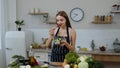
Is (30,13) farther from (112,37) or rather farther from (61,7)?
(112,37)

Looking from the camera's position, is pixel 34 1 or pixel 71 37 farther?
pixel 34 1

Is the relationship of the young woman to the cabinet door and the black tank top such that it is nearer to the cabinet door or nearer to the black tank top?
the black tank top

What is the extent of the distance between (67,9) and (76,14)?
0.90ft

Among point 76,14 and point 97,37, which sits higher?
point 76,14

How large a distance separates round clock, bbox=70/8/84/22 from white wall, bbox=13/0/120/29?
0.26ft

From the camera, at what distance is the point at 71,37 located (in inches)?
107

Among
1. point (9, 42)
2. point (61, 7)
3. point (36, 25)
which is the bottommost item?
point (9, 42)

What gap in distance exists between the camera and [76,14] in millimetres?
5207

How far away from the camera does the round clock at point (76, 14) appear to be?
5176mm

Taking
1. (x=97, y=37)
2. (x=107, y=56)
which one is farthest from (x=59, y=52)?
(x=97, y=37)

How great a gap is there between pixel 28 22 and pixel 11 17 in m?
0.47

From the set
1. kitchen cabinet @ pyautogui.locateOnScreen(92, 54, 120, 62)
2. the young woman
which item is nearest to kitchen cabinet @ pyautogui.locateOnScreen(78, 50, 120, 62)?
kitchen cabinet @ pyautogui.locateOnScreen(92, 54, 120, 62)

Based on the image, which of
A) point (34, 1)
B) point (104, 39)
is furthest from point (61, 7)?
point (104, 39)

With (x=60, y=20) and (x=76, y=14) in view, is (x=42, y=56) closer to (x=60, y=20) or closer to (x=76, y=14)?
(x=76, y=14)
